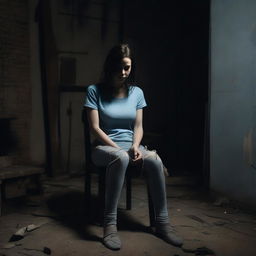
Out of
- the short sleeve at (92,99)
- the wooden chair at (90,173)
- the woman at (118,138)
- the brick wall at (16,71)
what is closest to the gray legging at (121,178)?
the woman at (118,138)

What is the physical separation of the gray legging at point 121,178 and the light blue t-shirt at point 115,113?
0.23m

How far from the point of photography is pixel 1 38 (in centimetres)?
526

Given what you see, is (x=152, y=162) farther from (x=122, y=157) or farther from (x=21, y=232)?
(x=21, y=232)

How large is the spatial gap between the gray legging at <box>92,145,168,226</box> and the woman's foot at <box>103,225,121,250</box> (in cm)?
5

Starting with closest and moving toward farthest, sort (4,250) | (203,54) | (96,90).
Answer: (4,250) < (96,90) < (203,54)

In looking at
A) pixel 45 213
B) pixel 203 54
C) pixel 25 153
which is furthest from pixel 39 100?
pixel 203 54

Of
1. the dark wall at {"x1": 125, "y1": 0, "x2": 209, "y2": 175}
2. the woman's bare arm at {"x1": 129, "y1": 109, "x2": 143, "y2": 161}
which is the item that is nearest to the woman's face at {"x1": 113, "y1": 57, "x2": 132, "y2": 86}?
the woman's bare arm at {"x1": 129, "y1": 109, "x2": 143, "y2": 161}

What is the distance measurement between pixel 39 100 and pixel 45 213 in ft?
7.51

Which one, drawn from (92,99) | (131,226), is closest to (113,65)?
→ (92,99)

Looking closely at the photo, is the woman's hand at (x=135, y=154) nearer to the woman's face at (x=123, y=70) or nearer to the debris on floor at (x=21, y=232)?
the woman's face at (x=123, y=70)

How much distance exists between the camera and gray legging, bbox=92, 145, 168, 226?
3.03 m

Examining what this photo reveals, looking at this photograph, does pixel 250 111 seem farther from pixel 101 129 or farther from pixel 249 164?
pixel 101 129

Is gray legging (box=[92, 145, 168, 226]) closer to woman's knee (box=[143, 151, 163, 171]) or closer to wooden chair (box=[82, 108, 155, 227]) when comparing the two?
woman's knee (box=[143, 151, 163, 171])

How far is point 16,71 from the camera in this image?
543 centimetres
